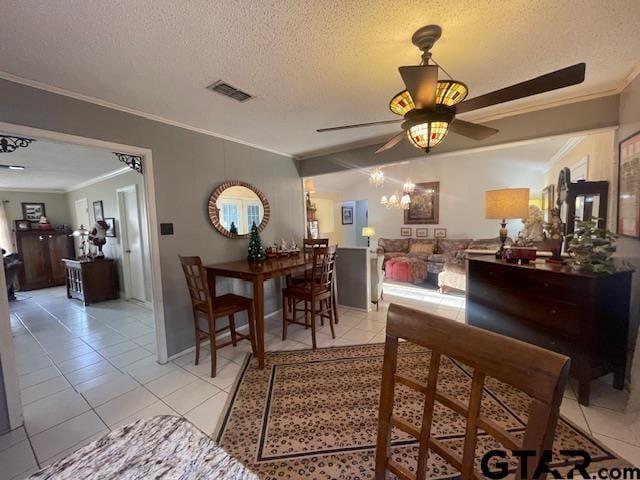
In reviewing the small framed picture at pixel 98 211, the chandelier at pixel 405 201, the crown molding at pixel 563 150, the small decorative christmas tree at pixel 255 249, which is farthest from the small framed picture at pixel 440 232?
the small framed picture at pixel 98 211

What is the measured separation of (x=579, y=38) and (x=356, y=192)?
6.95 metres

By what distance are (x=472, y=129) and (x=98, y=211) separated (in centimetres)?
631

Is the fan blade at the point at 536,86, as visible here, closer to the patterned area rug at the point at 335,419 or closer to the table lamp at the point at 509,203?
the table lamp at the point at 509,203

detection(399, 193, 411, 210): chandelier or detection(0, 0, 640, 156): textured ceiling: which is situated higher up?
detection(0, 0, 640, 156): textured ceiling

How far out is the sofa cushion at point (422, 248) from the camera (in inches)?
255

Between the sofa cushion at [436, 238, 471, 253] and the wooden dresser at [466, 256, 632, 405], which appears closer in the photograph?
the wooden dresser at [466, 256, 632, 405]

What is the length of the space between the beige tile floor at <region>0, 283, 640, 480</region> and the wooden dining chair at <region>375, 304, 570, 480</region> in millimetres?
1512

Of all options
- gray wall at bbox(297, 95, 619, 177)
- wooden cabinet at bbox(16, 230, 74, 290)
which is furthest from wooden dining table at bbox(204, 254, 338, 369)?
wooden cabinet at bbox(16, 230, 74, 290)

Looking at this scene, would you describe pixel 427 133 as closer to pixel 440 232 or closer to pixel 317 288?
pixel 317 288

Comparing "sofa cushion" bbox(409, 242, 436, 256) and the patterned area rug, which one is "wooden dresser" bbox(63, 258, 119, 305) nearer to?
the patterned area rug

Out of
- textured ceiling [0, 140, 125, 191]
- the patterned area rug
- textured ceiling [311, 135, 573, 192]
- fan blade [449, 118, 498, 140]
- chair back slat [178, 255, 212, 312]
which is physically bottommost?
the patterned area rug

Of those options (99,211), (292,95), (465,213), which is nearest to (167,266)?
(292,95)

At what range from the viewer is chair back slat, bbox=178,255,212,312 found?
227 centimetres

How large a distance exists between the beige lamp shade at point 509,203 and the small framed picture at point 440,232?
14.9 ft
